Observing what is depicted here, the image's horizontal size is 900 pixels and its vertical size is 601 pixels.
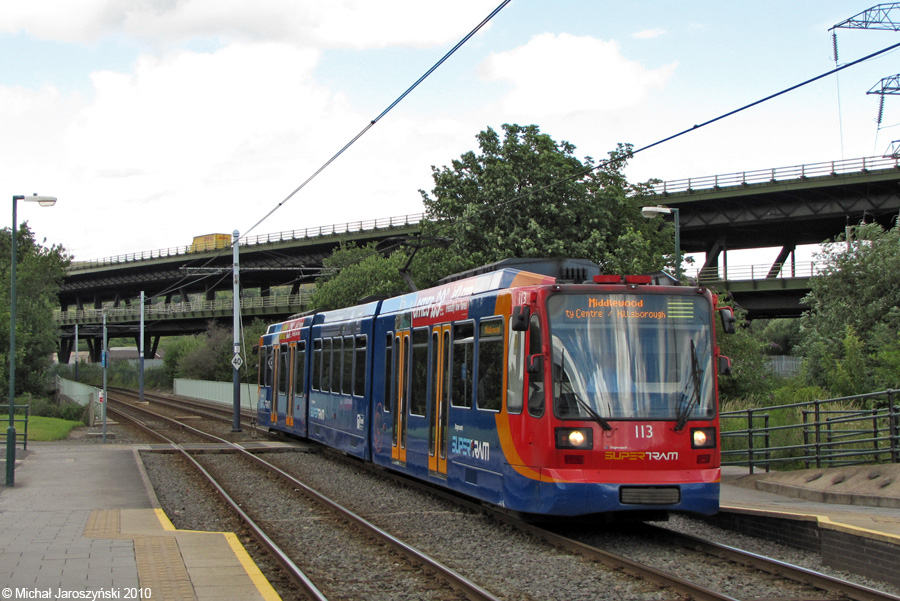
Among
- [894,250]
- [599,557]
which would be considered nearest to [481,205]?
[894,250]

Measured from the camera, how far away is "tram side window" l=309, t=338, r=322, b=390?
21.5 m

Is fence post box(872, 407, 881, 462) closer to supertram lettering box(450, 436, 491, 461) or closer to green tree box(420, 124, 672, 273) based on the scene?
supertram lettering box(450, 436, 491, 461)

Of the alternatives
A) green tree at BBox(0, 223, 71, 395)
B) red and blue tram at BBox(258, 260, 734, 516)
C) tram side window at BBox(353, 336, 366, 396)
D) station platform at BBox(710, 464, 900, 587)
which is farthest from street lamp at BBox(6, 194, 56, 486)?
green tree at BBox(0, 223, 71, 395)

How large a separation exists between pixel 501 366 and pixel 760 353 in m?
21.4

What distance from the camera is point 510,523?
39.0 feet

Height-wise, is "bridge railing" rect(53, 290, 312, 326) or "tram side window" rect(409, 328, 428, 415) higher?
"bridge railing" rect(53, 290, 312, 326)

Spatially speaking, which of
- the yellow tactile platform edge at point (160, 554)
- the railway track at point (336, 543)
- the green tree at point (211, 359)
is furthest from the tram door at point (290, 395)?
the green tree at point (211, 359)

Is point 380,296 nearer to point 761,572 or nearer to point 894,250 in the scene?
point 761,572

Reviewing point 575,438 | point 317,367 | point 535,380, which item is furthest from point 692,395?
point 317,367

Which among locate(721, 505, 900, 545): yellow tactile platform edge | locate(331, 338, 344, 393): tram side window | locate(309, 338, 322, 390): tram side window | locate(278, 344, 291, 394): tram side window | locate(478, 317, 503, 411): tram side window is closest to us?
locate(721, 505, 900, 545): yellow tactile platform edge

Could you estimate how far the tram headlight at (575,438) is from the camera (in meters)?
10.5

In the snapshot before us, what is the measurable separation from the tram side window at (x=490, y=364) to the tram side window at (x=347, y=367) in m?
6.90

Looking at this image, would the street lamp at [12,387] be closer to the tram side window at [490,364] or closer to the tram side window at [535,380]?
the tram side window at [490,364]

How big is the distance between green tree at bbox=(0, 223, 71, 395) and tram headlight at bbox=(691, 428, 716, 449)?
43.3 meters
